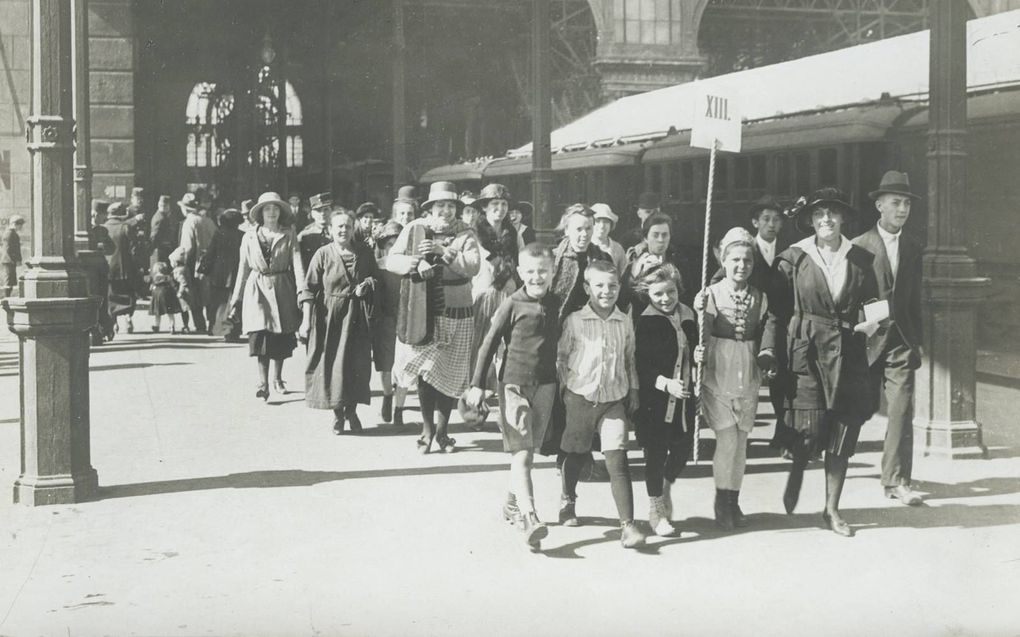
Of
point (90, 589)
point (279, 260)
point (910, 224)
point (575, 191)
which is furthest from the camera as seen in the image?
point (575, 191)

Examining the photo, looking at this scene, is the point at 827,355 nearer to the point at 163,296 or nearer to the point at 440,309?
the point at 440,309

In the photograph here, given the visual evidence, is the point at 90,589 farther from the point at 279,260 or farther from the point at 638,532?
the point at 279,260

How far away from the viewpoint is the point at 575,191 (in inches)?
927

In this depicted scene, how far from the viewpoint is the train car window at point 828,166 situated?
600 inches

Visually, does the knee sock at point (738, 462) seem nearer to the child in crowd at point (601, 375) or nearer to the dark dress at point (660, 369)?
the dark dress at point (660, 369)

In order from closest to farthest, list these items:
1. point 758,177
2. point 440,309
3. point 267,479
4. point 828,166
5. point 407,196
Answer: point 267,479 < point 440,309 < point 407,196 < point 828,166 < point 758,177

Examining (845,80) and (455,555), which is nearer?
(455,555)

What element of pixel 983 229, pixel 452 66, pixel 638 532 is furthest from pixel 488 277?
pixel 452 66

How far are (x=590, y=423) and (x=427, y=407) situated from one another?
2662 millimetres

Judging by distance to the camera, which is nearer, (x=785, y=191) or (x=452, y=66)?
(x=785, y=191)

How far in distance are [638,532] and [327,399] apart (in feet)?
13.5

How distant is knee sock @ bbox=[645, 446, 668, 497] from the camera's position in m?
6.49

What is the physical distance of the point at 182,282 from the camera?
17609mm

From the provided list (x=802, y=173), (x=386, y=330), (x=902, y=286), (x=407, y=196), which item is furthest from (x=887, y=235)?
(x=802, y=173)
